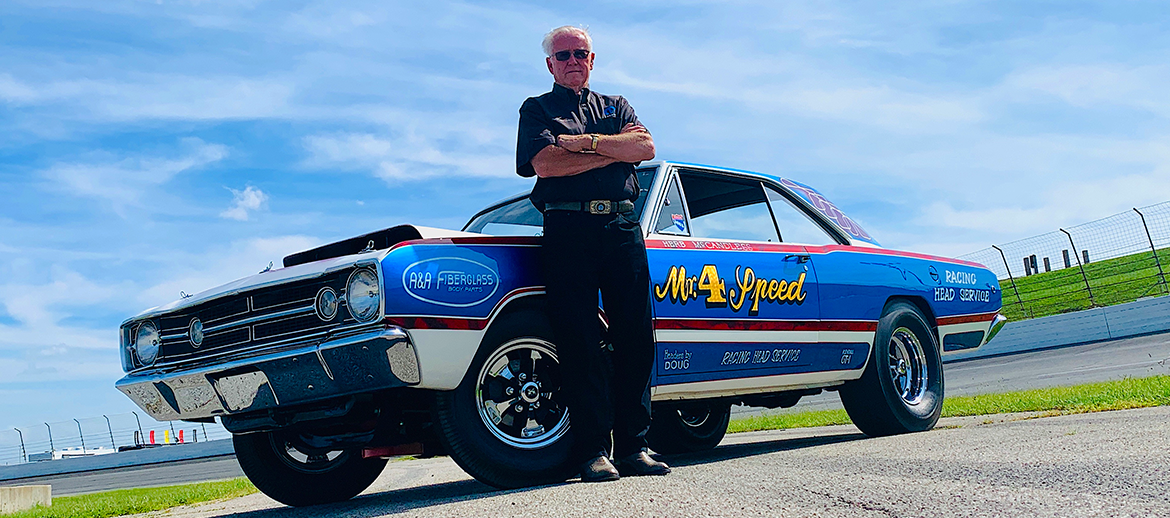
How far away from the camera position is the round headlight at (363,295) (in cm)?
354

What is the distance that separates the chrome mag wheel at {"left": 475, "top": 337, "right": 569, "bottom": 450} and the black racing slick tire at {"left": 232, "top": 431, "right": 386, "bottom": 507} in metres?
1.05

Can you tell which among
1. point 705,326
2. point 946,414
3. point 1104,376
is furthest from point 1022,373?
point 705,326

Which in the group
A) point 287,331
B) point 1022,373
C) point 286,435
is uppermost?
point 287,331

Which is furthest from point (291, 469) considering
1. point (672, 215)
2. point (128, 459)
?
point (128, 459)

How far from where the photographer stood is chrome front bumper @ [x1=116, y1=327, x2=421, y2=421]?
3.51m

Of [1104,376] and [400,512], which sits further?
[1104,376]

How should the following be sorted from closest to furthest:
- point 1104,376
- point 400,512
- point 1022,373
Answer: point 400,512
point 1104,376
point 1022,373

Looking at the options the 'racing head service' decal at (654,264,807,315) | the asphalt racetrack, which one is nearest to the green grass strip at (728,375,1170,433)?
the asphalt racetrack

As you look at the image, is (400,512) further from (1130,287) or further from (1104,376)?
(1130,287)

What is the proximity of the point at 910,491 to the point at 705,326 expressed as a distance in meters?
1.82

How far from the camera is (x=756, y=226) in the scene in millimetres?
5527

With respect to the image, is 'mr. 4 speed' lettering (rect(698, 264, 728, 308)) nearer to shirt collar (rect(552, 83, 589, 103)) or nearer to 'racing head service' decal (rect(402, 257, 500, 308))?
shirt collar (rect(552, 83, 589, 103))

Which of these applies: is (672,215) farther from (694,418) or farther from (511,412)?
(694,418)

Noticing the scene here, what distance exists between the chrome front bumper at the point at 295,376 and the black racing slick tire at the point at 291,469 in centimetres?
54
